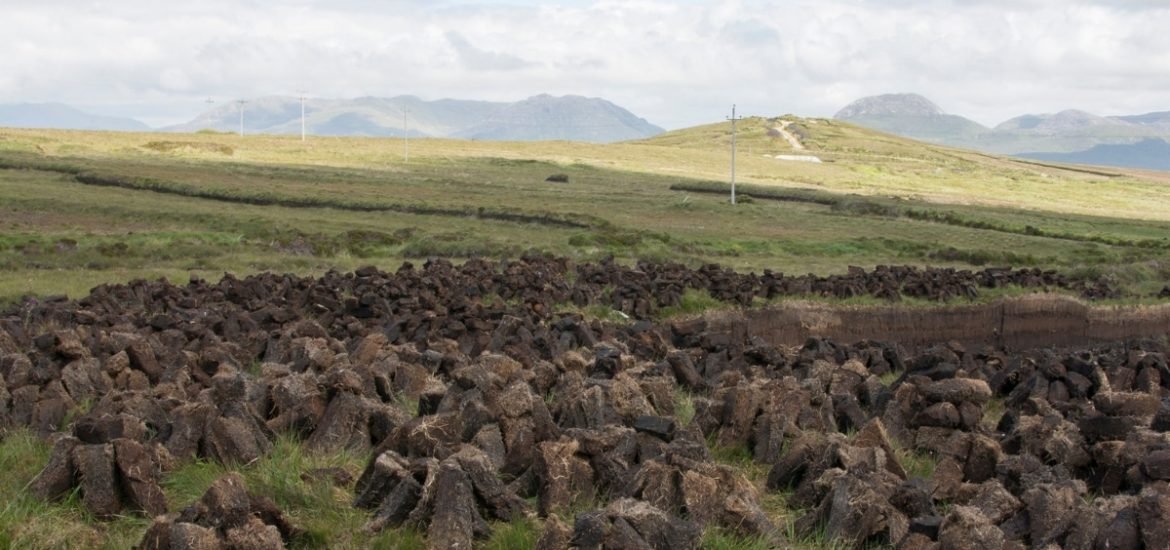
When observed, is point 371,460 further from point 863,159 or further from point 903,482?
point 863,159

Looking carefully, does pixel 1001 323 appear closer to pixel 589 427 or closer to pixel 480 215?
pixel 589 427

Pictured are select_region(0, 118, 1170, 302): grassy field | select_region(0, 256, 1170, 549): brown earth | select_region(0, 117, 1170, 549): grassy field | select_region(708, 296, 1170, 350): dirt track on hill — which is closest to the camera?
select_region(0, 256, 1170, 549): brown earth

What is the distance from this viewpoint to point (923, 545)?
6.34 m

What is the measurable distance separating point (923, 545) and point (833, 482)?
101 cm

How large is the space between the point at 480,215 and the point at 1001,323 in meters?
26.3

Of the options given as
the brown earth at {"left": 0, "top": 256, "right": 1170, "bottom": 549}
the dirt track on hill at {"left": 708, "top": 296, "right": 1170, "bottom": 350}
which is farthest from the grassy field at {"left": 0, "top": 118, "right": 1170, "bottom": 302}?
the brown earth at {"left": 0, "top": 256, "right": 1170, "bottom": 549}

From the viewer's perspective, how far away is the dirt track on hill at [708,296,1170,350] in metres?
21.8

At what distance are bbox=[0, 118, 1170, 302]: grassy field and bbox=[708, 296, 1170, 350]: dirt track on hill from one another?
3.59m

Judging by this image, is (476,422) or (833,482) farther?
(476,422)

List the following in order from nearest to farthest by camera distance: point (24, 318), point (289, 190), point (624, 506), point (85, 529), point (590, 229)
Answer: point (624, 506), point (85, 529), point (24, 318), point (590, 229), point (289, 190)

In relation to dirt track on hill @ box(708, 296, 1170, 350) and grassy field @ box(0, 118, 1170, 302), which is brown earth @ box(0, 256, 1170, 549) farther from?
grassy field @ box(0, 118, 1170, 302)

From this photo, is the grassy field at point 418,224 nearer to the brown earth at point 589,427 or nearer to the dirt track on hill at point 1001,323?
the brown earth at point 589,427

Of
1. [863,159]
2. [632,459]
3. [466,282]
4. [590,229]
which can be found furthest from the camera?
[863,159]

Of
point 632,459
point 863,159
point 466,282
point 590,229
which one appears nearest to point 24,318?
point 466,282
